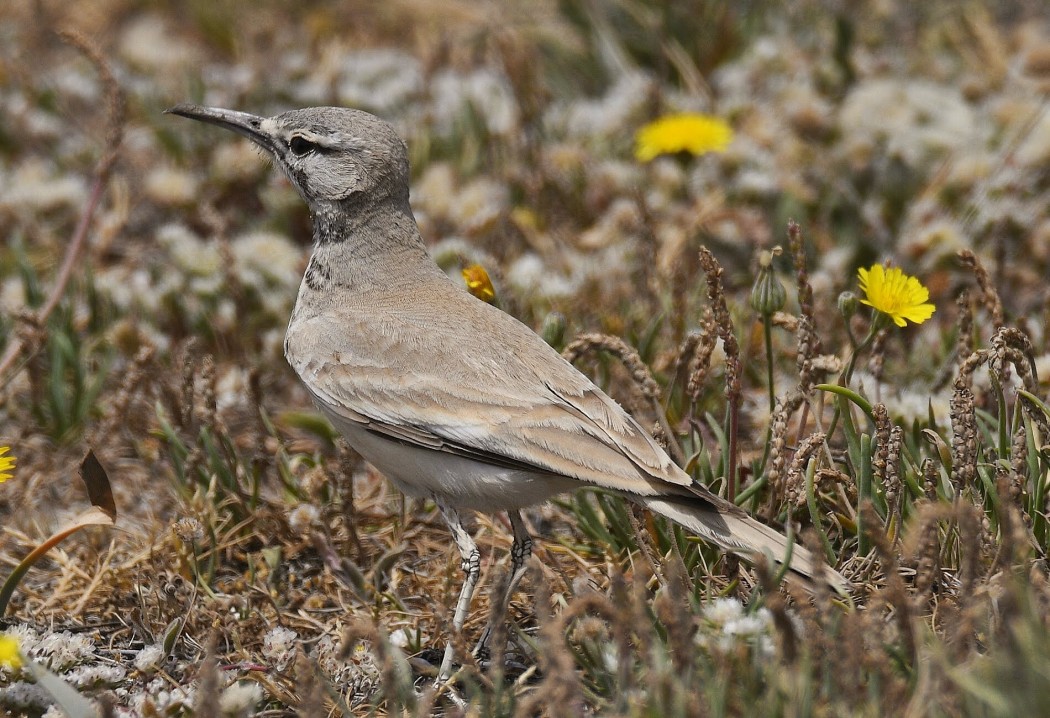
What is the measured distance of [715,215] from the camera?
257 inches

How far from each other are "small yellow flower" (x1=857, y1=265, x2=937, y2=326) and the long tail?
0.80 m

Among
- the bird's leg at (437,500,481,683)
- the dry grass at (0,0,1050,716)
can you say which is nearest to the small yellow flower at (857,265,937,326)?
the dry grass at (0,0,1050,716)

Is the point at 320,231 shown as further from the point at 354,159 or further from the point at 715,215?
the point at 715,215


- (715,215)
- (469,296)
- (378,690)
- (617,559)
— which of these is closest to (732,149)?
(715,215)

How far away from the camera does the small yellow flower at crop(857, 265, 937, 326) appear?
373 cm

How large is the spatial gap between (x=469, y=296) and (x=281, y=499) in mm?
1172

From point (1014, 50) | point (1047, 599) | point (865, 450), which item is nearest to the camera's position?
point (1047, 599)

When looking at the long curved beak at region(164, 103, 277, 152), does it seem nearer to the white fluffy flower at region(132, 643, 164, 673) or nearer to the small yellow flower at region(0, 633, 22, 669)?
the white fluffy flower at region(132, 643, 164, 673)

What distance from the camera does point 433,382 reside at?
13.0ft

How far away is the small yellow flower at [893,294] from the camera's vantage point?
373 centimetres

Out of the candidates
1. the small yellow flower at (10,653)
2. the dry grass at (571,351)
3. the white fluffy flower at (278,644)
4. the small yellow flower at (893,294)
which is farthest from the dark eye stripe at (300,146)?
the small yellow flower at (10,653)

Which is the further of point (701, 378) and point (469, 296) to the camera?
point (469, 296)

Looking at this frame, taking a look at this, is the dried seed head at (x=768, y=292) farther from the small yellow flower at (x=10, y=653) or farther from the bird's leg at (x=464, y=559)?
the small yellow flower at (x=10, y=653)

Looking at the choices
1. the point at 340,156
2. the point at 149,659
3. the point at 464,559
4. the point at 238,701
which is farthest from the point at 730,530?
the point at 340,156
